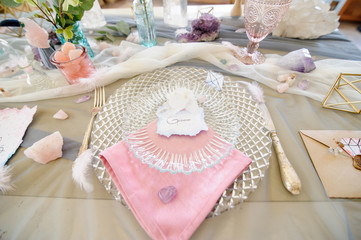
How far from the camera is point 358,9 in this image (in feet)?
7.50

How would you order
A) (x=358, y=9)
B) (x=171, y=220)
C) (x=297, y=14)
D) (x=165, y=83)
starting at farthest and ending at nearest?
(x=358, y=9) → (x=297, y=14) → (x=165, y=83) → (x=171, y=220)

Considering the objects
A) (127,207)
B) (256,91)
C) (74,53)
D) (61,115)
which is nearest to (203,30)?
(256,91)

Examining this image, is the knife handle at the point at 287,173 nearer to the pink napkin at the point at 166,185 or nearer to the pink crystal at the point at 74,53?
the pink napkin at the point at 166,185

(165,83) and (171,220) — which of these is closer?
(171,220)

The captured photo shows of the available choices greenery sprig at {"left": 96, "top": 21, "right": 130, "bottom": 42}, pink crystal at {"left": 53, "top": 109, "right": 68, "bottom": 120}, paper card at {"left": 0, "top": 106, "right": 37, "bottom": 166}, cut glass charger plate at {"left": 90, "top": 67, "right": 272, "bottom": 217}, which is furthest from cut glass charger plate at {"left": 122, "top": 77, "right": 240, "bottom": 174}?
greenery sprig at {"left": 96, "top": 21, "right": 130, "bottom": 42}

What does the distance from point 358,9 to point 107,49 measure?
3.09m

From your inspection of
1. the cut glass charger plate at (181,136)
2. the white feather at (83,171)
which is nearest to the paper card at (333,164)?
the cut glass charger plate at (181,136)

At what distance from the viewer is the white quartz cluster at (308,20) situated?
33.1 inches

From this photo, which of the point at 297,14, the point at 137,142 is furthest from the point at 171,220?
the point at 297,14

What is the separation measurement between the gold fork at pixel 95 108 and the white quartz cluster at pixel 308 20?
90cm

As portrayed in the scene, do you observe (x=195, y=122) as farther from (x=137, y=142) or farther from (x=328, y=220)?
(x=328, y=220)

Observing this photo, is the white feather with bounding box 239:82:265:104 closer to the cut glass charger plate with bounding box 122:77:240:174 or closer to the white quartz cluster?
the cut glass charger plate with bounding box 122:77:240:174

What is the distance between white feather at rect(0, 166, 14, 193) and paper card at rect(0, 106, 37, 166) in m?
0.03

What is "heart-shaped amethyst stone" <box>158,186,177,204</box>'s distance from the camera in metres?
0.40
